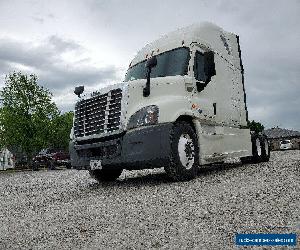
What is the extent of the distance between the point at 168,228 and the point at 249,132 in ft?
24.1

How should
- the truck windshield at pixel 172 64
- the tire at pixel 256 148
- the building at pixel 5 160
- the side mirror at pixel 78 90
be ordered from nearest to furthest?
the truck windshield at pixel 172 64
the side mirror at pixel 78 90
the tire at pixel 256 148
the building at pixel 5 160

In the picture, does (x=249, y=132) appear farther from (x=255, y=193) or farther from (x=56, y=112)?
(x=56, y=112)

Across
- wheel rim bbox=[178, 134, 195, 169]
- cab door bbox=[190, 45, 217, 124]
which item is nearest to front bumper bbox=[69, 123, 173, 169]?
wheel rim bbox=[178, 134, 195, 169]

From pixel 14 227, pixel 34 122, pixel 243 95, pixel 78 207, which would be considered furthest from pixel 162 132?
pixel 34 122

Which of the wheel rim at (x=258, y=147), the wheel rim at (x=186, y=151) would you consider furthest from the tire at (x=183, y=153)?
the wheel rim at (x=258, y=147)

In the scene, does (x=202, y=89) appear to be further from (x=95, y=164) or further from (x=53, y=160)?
(x=53, y=160)

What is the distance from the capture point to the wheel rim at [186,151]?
7373mm

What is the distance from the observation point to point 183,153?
7.40 m

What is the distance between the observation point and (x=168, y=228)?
3928 mm

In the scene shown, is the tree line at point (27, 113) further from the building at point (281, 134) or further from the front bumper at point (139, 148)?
the building at point (281, 134)

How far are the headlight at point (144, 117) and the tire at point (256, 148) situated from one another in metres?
5.27

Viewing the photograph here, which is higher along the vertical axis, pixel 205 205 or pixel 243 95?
pixel 243 95

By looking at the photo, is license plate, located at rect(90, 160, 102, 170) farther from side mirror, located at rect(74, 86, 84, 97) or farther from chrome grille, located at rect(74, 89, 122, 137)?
side mirror, located at rect(74, 86, 84, 97)

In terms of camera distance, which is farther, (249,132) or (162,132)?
(249,132)
